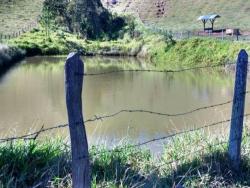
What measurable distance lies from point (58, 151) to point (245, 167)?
1813 mm

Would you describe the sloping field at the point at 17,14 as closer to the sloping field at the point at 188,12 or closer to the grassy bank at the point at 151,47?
the grassy bank at the point at 151,47

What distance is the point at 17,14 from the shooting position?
184 feet

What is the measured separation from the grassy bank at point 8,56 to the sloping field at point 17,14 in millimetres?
12701

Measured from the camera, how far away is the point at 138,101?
16.8 meters

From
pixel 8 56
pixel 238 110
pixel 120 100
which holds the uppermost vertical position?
pixel 238 110

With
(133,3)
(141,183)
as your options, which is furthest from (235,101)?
(133,3)

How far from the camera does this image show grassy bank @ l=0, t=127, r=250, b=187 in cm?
424

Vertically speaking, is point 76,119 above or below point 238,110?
above

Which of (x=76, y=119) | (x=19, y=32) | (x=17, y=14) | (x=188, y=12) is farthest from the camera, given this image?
(x=17, y=14)

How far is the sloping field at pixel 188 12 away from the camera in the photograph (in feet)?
155

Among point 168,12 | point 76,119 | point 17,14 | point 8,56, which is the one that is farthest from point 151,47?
point 76,119

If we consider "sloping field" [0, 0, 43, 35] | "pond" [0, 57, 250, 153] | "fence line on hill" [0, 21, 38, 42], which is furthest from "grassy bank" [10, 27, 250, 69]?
"sloping field" [0, 0, 43, 35]

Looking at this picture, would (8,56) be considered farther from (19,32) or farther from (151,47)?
(19,32)

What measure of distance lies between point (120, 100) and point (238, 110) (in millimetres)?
12410
